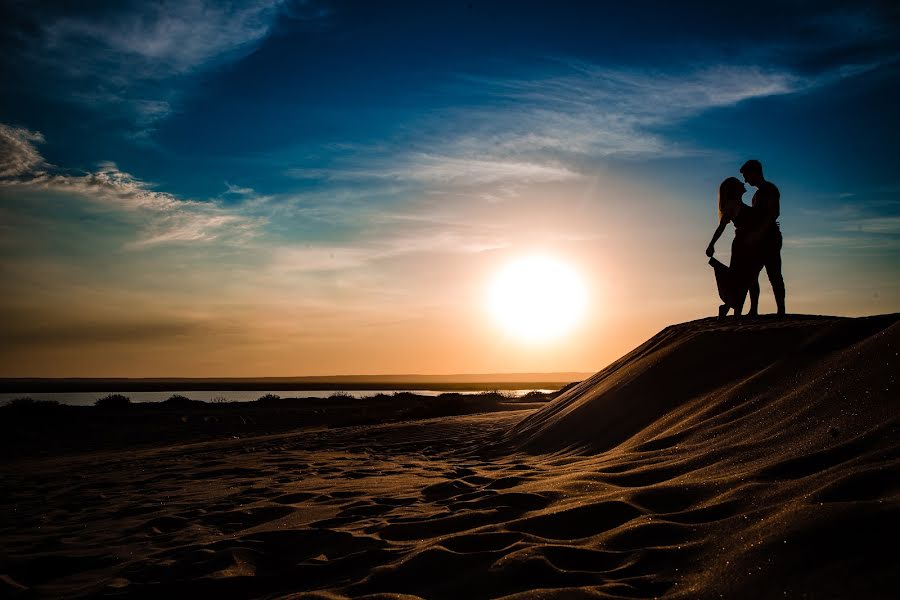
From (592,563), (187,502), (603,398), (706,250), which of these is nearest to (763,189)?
(706,250)

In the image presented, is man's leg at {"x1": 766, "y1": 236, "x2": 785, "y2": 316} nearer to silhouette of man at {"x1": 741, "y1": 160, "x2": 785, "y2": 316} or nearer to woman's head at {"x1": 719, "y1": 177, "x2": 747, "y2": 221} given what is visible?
silhouette of man at {"x1": 741, "y1": 160, "x2": 785, "y2": 316}

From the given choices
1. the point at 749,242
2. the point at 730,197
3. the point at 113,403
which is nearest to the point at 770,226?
the point at 749,242

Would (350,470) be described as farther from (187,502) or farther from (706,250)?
(706,250)

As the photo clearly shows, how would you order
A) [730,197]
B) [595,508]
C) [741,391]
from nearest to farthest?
[595,508] → [741,391] → [730,197]

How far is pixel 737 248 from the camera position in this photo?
6.95 m

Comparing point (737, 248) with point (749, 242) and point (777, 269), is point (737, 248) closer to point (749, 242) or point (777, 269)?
point (749, 242)

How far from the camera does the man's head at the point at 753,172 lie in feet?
21.6

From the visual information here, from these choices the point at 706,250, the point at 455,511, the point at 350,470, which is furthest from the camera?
the point at 706,250

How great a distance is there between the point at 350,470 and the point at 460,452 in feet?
4.85

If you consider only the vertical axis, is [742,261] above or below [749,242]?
below

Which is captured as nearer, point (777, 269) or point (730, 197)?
point (777, 269)

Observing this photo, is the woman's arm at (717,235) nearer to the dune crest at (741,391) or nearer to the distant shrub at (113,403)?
the dune crest at (741,391)

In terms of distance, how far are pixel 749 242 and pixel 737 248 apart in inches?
8.6

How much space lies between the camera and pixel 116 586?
253 centimetres
